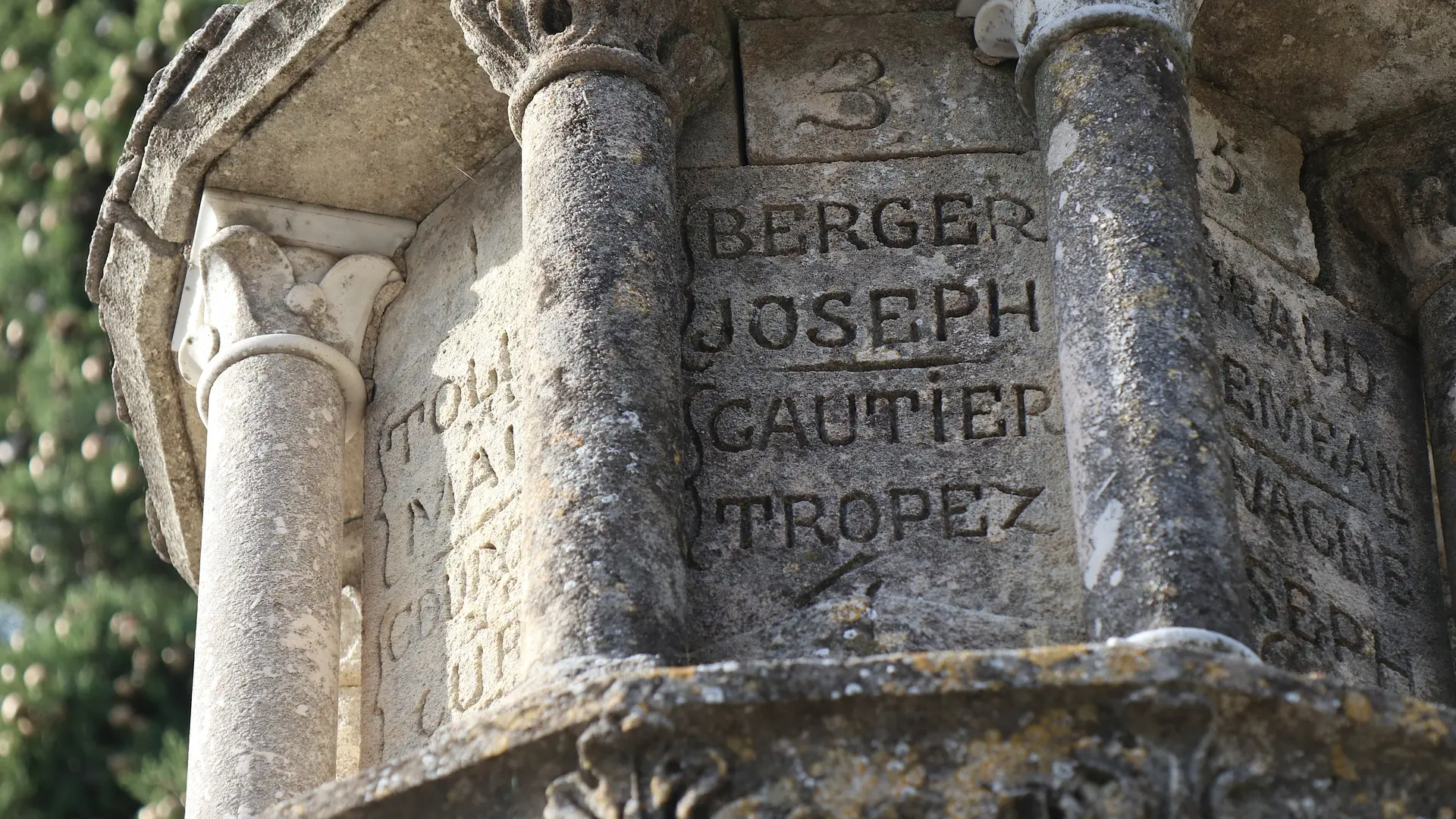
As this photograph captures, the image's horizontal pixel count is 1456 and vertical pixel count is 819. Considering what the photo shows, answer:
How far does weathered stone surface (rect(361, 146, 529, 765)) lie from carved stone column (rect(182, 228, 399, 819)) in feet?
0.36

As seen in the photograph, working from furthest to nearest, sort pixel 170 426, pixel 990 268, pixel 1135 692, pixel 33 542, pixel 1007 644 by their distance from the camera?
1. pixel 33 542
2. pixel 170 426
3. pixel 990 268
4. pixel 1007 644
5. pixel 1135 692

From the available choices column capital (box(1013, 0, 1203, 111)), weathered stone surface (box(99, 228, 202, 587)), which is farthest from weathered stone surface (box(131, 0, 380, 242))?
column capital (box(1013, 0, 1203, 111))

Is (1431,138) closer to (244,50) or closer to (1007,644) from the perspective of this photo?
(1007,644)

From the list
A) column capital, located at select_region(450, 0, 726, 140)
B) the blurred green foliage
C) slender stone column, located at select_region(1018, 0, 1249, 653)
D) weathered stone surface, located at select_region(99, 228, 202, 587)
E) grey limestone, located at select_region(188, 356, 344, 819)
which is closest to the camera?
slender stone column, located at select_region(1018, 0, 1249, 653)

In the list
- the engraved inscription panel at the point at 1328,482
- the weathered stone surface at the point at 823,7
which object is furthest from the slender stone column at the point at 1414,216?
the weathered stone surface at the point at 823,7

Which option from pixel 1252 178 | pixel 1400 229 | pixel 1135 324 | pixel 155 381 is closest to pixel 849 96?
pixel 1252 178

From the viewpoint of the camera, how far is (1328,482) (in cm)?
594

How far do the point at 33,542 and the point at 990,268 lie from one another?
24.2 feet

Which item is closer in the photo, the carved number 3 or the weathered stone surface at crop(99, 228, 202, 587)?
the carved number 3

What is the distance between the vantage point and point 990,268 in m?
5.79

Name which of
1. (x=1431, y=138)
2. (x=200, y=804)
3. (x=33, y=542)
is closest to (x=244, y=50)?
(x=200, y=804)

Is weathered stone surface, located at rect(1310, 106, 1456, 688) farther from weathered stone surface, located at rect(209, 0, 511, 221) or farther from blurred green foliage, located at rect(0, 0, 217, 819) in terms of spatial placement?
blurred green foliage, located at rect(0, 0, 217, 819)

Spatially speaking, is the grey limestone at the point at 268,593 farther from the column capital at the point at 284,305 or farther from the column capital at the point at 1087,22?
the column capital at the point at 1087,22

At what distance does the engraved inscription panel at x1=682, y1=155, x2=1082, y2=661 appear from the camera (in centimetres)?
535
